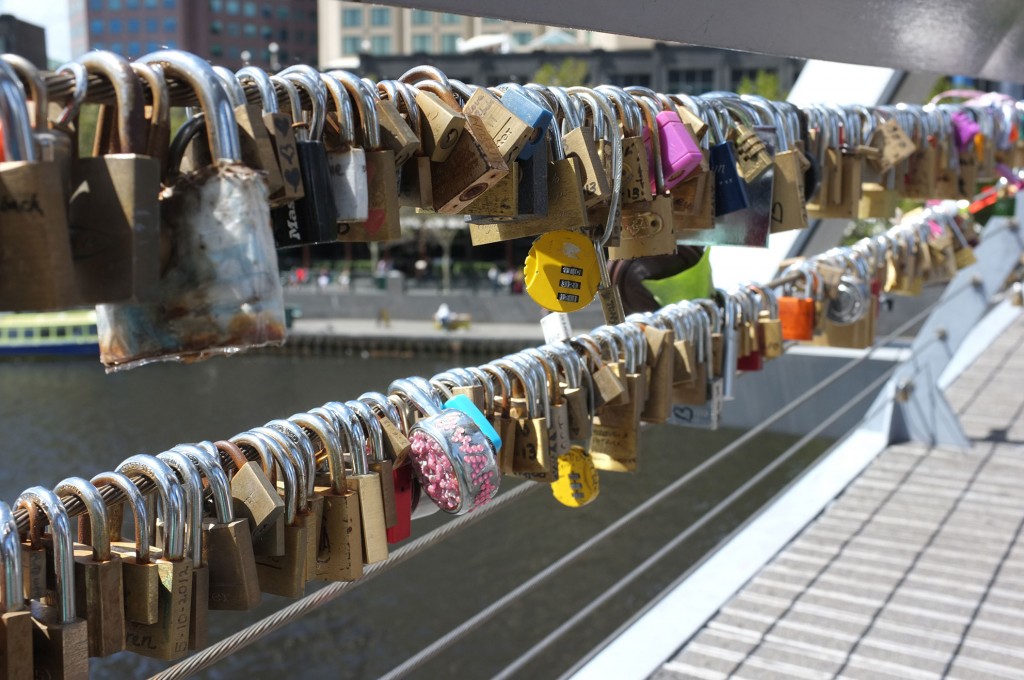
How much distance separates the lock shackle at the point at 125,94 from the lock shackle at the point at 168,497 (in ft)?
1.09

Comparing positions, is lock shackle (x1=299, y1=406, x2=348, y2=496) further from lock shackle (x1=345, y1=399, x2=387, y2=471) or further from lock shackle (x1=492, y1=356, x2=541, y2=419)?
lock shackle (x1=492, y1=356, x2=541, y2=419)

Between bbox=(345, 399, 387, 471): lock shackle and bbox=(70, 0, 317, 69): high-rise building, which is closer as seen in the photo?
bbox=(345, 399, 387, 471): lock shackle

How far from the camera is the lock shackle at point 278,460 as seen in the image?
113cm

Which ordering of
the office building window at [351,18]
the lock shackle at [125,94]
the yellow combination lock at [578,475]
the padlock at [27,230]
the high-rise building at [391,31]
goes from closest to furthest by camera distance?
the padlock at [27,230]
the lock shackle at [125,94]
the yellow combination lock at [578,475]
the high-rise building at [391,31]
the office building window at [351,18]

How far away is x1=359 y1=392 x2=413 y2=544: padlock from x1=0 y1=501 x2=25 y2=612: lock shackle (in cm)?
46

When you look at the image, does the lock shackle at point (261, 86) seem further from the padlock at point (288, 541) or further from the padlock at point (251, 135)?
the padlock at point (288, 541)

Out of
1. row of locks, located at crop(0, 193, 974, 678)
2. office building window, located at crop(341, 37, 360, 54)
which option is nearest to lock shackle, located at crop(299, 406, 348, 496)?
row of locks, located at crop(0, 193, 974, 678)

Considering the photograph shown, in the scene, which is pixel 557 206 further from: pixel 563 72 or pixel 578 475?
pixel 563 72

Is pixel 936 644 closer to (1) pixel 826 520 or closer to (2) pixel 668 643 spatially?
(2) pixel 668 643

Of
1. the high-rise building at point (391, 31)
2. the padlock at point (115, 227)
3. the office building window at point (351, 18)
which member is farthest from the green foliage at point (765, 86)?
the padlock at point (115, 227)

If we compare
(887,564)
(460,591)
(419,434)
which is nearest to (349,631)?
(460,591)

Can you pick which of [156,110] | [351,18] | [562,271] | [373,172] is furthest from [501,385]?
[351,18]

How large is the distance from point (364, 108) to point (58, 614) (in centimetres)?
52

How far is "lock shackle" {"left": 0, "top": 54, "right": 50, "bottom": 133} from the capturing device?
732 millimetres
